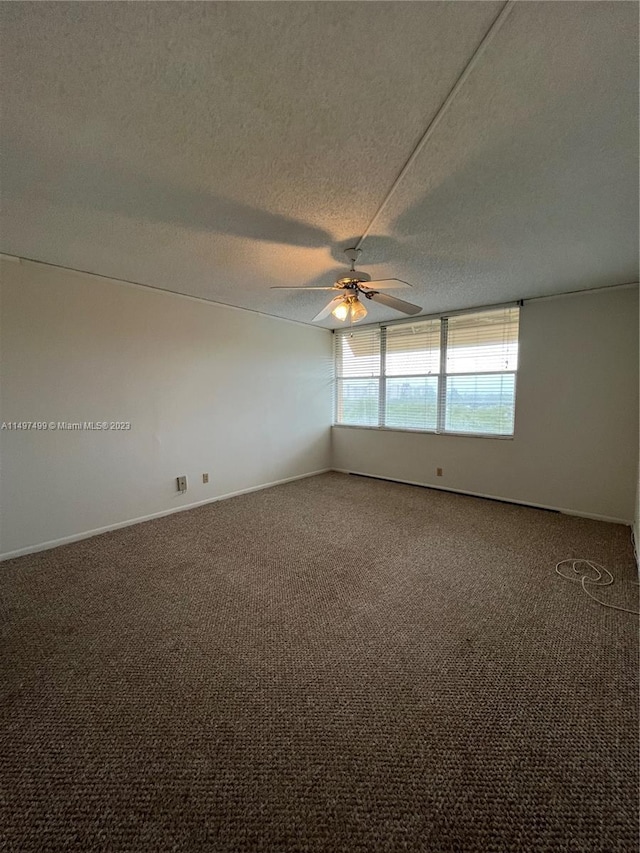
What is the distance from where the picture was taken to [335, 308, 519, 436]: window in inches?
157

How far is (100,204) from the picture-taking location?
1.87 m

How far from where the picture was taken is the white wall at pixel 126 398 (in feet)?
8.80

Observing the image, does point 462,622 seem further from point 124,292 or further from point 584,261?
point 124,292

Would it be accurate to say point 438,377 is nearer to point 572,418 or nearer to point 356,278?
point 572,418

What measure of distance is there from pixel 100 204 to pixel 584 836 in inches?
134

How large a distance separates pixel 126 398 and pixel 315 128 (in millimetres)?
2875

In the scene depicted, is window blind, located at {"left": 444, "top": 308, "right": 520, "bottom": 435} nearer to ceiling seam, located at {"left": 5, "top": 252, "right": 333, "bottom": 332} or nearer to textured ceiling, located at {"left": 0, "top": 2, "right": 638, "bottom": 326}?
textured ceiling, located at {"left": 0, "top": 2, "right": 638, "bottom": 326}

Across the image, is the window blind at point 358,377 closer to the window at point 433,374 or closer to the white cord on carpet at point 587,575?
the window at point 433,374

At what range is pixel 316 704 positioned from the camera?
1435mm

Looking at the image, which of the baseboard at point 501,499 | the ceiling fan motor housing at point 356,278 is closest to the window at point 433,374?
the baseboard at point 501,499

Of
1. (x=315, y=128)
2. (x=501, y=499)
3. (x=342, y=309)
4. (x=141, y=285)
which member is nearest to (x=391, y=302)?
(x=342, y=309)

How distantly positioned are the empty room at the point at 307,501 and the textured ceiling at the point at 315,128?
0.4 inches

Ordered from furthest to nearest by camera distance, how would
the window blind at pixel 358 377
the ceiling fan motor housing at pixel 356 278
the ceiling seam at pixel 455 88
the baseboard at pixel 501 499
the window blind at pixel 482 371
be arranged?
the window blind at pixel 358 377
the window blind at pixel 482 371
the baseboard at pixel 501 499
the ceiling fan motor housing at pixel 356 278
the ceiling seam at pixel 455 88

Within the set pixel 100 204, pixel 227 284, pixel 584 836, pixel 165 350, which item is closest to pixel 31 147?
pixel 100 204
